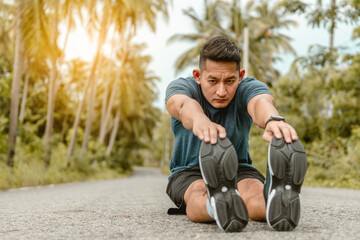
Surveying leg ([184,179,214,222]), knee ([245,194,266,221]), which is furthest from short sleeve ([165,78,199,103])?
knee ([245,194,266,221])

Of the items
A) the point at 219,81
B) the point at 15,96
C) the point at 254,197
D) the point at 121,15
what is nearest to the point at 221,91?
the point at 219,81

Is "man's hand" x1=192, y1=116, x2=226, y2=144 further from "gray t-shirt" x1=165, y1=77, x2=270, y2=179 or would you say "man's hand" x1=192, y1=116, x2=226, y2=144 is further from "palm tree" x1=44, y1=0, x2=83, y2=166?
"palm tree" x1=44, y1=0, x2=83, y2=166

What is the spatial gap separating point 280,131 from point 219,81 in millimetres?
682

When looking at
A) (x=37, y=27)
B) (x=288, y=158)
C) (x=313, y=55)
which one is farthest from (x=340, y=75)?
(x=288, y=158)

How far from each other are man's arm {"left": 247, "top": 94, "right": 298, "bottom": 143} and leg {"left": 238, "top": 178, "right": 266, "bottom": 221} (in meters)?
0.48

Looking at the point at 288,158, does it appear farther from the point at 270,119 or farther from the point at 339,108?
the point at 339,108

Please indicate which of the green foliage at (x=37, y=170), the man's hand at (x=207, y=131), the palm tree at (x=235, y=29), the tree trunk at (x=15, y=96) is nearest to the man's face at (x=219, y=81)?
the man's hand at (x=207, y=131)

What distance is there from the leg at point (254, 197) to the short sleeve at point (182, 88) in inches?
27.9

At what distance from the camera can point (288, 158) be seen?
1892 mm

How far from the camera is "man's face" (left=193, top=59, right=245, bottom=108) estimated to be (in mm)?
2479

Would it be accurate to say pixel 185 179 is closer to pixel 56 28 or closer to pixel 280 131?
pixel 280 131

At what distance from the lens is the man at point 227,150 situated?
192cm

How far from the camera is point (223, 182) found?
1.95m

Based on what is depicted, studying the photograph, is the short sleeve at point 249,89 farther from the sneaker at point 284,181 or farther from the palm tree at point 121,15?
the palm tree at point 121,15
